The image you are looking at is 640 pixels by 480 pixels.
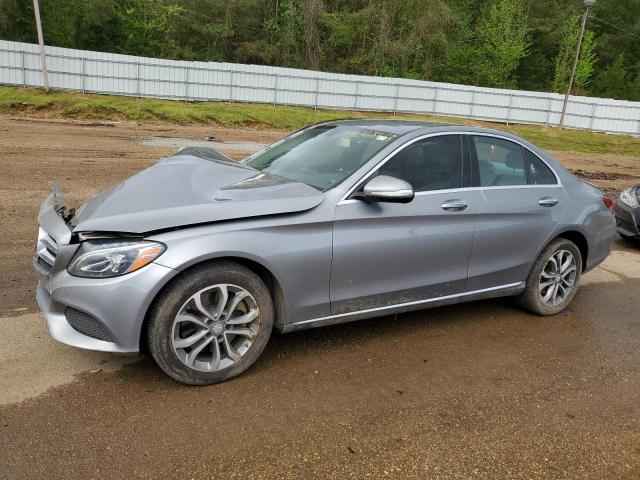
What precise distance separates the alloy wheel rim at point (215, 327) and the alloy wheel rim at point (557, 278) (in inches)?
111

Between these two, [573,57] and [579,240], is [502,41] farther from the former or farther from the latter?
[579,240]

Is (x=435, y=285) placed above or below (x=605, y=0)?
below

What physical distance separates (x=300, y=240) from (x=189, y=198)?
0.73 meters

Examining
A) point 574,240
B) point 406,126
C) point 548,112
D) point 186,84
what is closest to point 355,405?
point 406,126

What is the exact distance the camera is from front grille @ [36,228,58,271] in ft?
10.8

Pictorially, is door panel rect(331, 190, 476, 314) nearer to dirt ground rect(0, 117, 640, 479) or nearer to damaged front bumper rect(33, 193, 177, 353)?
dirt ground rect(0, 117, 640, 479)

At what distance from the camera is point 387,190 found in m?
3.56

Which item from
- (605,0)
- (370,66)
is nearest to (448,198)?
(370,66)

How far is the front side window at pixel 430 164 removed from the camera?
156 inches

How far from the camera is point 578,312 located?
17.0 ft

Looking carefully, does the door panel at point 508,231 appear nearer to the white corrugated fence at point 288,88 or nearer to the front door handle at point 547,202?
the front door handle at point 547,202

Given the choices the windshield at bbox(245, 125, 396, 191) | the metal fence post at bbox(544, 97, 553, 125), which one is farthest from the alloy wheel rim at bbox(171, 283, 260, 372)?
the metal fence post at bbox(544, 97, 553, 125)

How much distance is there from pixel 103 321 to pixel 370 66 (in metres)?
47.1

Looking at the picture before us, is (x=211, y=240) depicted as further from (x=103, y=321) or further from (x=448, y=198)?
(x=448, y=198)
